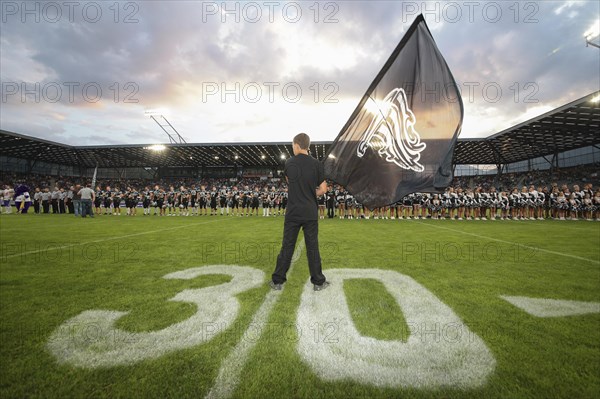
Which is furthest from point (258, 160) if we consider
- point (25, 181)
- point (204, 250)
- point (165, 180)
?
point (204, 250)

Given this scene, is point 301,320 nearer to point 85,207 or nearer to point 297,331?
point 297,331

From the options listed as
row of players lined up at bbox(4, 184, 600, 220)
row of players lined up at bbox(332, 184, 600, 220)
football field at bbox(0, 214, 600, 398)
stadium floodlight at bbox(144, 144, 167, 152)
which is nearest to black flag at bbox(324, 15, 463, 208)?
football field at bbox(0, 214, 600, 398)

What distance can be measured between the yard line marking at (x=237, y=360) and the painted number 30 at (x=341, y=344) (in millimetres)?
272

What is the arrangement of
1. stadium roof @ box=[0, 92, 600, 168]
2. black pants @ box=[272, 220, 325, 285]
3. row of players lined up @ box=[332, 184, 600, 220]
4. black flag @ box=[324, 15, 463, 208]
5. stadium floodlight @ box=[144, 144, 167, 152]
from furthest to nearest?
stadium floodlight @ box=[144, 144, 167, 152]
stadium roof @ box=[0, 92, 600, 168]
row of players lined up @ box=[332, 184, 600, 220]
black flag @ box=[324, 15, 463, 208]
black pants @ box=[272, 220, 325, 285]

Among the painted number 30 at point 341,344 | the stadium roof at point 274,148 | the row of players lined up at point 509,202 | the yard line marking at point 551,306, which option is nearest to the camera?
the painted number 30 at point 341,344

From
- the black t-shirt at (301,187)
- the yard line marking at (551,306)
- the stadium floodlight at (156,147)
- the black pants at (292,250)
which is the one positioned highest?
the stadium floodlight at (156,147)

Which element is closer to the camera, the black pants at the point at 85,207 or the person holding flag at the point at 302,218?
the person holding flag at the point at 302,218

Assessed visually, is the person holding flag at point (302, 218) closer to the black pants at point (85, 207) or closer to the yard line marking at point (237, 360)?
the yard line marking at point (237, 360)

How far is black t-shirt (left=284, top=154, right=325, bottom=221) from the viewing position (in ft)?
12.0

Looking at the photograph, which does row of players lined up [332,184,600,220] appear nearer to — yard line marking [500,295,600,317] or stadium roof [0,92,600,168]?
stadium roof [0,92,600,168]

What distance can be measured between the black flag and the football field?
148cm

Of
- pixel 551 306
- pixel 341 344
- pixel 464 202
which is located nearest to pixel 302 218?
pixel 341 344

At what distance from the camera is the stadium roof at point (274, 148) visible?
2766 cm

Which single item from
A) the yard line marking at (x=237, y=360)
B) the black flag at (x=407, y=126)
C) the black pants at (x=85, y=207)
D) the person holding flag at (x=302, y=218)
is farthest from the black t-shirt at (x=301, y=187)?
the black pants at (x=85, y=207)
